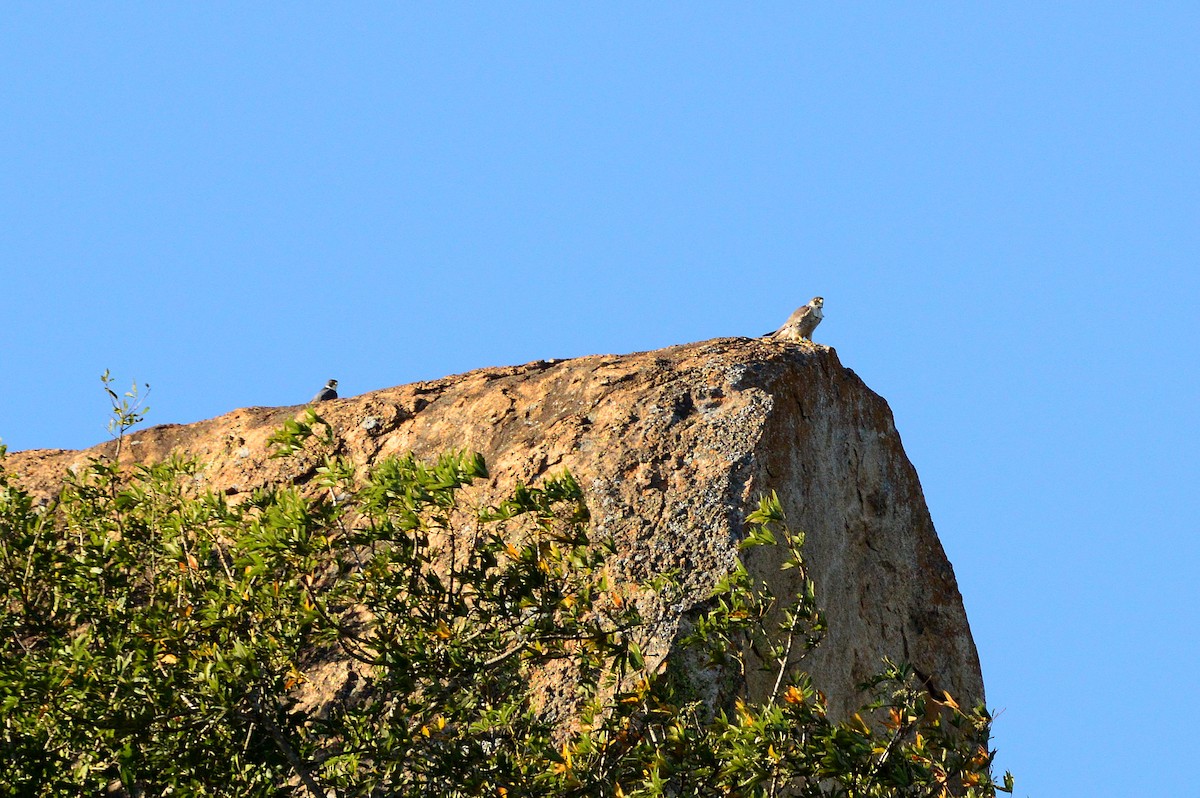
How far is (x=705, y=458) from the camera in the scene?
1327 cm

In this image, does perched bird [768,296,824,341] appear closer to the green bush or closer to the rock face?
the rock face

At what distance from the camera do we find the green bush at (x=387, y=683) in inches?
354

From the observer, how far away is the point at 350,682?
12680 millimetres

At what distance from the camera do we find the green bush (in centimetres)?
900

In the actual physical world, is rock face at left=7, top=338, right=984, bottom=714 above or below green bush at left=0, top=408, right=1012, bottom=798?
above

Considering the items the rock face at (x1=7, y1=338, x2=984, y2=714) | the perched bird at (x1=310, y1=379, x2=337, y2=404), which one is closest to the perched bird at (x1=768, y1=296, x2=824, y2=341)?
the rock face at (x1=7, y1=338, x2=984, y2=714)

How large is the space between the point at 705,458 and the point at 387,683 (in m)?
4.61

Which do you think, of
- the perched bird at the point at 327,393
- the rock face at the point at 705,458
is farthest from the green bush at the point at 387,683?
the perched bird at the point at 327,393

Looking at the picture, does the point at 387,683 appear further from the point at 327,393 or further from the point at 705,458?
the point at 327,393

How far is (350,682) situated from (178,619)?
116 inches

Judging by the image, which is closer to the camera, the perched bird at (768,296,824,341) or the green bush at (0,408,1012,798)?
the green bush at (0,408,1012,798)

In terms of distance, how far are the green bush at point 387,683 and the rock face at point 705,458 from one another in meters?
2.10

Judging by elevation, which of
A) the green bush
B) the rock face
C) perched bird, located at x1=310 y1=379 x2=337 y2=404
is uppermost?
perched bird, located at x1=310 y1=379 x2=337 y2=404

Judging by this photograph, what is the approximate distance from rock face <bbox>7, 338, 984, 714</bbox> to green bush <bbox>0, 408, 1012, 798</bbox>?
2097 mm
